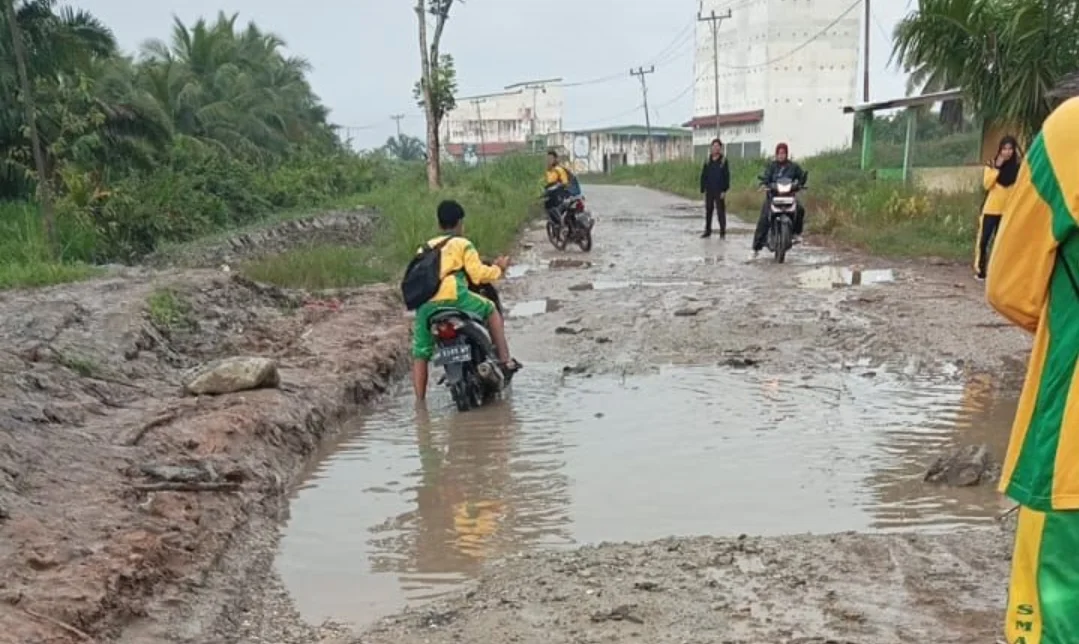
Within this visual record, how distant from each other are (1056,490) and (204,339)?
764 cm

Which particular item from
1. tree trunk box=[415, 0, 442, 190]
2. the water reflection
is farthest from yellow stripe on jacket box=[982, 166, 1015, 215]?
tree trunk box=[415, 0, 442, 190]

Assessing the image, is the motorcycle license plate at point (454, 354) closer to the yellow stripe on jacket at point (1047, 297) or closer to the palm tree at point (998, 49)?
the yellow stripe on jacket at point (1047, 297)

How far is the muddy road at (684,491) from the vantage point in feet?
12.2

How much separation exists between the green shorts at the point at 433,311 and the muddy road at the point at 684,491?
44cm

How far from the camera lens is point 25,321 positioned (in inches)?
304

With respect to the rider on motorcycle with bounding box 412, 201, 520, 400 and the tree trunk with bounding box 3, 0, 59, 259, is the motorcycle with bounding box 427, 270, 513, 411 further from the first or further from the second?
the tree trunk with bounding box 3, 0, 59, 259

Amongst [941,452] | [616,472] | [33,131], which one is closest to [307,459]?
[616,472]

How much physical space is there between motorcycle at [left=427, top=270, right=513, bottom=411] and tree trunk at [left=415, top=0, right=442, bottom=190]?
20.4 metres

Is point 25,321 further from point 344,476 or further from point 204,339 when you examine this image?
point 344,476

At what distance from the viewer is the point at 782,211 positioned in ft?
45.3

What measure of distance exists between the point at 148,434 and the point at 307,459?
38.3 inches

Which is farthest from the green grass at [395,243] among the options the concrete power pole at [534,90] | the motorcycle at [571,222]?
the concrete power pole at [534,90]

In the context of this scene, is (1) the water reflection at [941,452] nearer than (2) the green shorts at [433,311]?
Yes

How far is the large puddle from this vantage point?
15.3 feet
